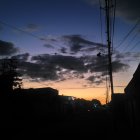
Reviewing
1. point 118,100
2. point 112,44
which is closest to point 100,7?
point 112,44

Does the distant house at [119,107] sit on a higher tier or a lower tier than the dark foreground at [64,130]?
higher

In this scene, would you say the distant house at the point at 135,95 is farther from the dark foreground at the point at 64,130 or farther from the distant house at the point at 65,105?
the distant house at the point at 65,105

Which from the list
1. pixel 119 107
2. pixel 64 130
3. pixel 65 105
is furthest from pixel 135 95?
pixel 65 105

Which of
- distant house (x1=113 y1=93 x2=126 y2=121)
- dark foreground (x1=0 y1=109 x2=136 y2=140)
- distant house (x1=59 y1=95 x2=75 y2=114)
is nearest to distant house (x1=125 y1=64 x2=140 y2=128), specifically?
dark foreground (x1=0 y1=109 x2=136 y2=140)

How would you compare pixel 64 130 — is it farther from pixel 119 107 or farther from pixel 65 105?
pixel 65 105

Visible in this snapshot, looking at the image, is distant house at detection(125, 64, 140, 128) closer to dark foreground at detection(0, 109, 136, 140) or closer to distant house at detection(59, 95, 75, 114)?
dark foreground at detection(0, 109, 136, 140)

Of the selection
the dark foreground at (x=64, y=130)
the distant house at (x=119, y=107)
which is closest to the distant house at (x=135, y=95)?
the dark foreground at (x=64, y=130)

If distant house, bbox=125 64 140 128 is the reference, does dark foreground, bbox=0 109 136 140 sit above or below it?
below

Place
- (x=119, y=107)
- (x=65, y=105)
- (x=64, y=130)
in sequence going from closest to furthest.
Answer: (x=64, y=130), (x=119, y=107), (x=65, y=105)

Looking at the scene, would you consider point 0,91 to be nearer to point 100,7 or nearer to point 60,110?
point 100,7

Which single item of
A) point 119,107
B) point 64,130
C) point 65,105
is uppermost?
point 65,105

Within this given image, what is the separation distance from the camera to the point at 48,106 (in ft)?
172

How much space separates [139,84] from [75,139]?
651 cm

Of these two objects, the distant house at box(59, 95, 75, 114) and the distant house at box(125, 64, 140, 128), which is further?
the distant house at box(59, 95, 75, 114)
